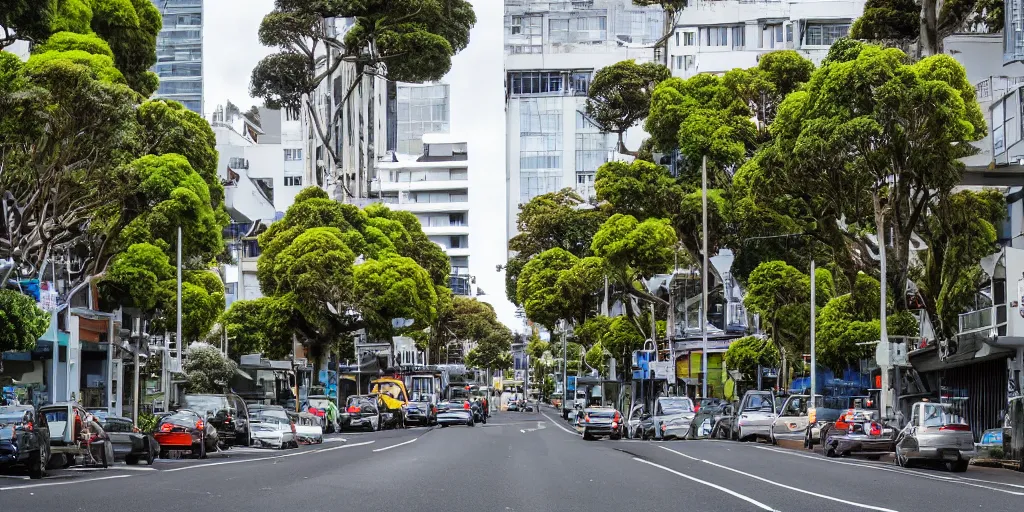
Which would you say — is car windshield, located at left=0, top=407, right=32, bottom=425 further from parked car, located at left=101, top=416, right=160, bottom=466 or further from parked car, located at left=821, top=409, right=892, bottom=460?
parked car, located at left=821, top=409, right=892, bottom=460

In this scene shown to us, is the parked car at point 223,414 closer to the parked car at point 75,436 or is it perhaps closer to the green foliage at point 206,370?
the parked car at point 75,436

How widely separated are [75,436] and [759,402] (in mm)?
26443

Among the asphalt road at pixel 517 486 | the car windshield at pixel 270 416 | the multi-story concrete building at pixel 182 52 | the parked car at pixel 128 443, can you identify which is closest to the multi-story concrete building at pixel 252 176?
the multi-story concrete building at pixel 182 52

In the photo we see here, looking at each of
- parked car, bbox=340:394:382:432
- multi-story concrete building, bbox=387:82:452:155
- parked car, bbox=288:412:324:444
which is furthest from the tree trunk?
multi-story concrete building, bbox=387:82:452:155

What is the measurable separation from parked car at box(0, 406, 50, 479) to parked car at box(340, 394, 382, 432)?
37.5 meters

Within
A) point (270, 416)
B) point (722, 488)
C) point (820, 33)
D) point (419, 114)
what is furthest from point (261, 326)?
point (419, 114)

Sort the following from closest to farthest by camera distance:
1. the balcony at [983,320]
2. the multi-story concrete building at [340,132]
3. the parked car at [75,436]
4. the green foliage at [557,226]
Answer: the parked car at [75,436]
the balcony at [983,320]
the green foliage at [557,226]
the multi-story concrete building at [340,132]

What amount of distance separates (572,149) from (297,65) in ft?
202

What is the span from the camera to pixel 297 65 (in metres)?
75.1

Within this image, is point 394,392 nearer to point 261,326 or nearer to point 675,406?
point 261,326

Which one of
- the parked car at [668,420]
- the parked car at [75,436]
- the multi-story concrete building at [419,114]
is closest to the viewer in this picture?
the parked car at [75,436]

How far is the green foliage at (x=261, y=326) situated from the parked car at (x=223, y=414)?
2319 cm

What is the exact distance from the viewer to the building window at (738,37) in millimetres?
90688

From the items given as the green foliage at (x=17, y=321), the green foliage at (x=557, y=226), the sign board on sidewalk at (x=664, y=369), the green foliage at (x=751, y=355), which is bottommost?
the sign board on sidewalk at (x=664, y=369)
